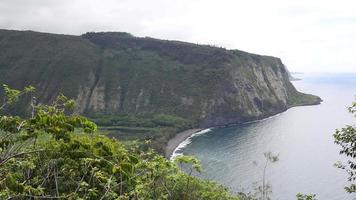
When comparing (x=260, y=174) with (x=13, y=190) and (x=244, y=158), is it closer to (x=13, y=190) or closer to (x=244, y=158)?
(x=244, y=158)

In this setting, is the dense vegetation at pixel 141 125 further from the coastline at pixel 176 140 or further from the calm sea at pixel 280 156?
the calm sea at pixel 280 156

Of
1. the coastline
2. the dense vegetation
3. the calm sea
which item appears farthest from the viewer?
the dense vegetation

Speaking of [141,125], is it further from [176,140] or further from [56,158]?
[56,158]

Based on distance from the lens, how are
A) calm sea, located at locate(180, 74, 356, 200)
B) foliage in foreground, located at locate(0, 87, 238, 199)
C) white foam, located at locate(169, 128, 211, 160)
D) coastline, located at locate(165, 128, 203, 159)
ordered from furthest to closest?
coastline, located at locate(165, 128, 203, 159) → white foam, located at locate(169, 128, 211, 160) → calm sea, located at locate(180, 74, 356, 200) → foliage in foreground, located at locate(0, 87, 238, 199)

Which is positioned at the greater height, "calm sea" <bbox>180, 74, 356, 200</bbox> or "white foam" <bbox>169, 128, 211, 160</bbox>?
"calm sea" <bbox>180, 74, 356, 200</bbox>

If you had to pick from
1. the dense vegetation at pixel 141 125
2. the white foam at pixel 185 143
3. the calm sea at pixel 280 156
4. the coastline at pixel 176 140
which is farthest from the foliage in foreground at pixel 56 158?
the dense vegetation at pixel 141 125

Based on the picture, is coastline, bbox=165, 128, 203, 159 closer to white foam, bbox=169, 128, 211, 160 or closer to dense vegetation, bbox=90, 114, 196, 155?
white foam, bbox=169, 128, 211, 160

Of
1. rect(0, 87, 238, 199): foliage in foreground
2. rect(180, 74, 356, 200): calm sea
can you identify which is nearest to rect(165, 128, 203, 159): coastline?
rect(180, 74, 356, 200): calm sea

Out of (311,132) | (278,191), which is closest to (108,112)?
(311,132)
